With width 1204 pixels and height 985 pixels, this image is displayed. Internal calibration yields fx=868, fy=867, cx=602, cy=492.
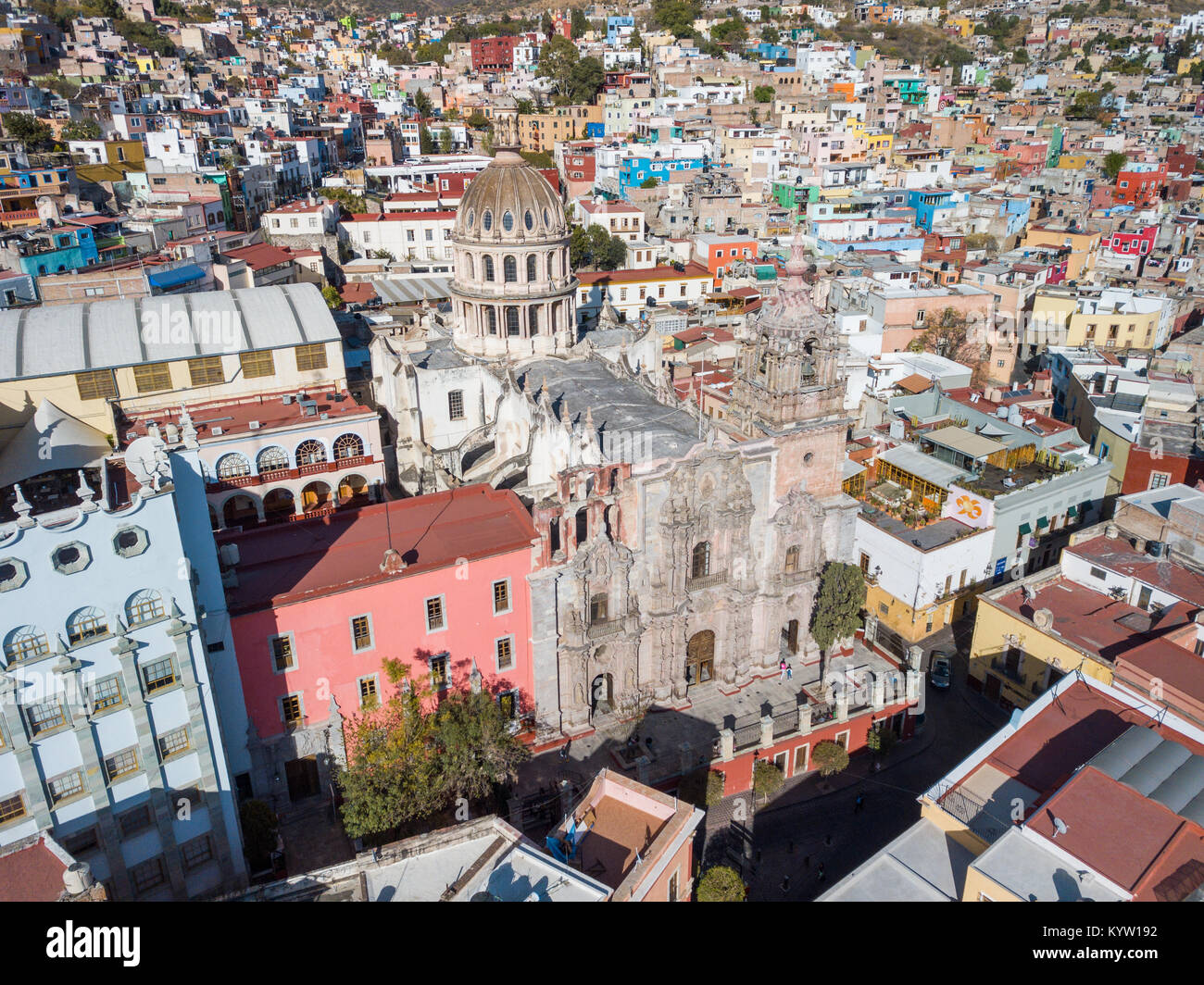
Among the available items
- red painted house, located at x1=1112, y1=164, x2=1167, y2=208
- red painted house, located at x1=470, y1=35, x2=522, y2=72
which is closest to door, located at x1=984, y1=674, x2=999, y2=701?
red painted house, located at x1=1112, y1=164, x2=1167, y2=208

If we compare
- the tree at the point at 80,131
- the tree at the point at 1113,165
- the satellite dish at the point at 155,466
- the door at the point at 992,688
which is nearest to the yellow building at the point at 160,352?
the satellite dish at the point at 155,466

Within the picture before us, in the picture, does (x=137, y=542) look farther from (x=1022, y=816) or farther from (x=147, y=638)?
(x=1022, y=816)

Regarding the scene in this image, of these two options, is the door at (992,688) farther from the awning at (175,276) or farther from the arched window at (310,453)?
the awning at (175,276)

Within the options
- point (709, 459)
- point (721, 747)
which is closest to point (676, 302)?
point (709, 459)

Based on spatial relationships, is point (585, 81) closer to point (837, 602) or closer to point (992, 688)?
point (837, 602)

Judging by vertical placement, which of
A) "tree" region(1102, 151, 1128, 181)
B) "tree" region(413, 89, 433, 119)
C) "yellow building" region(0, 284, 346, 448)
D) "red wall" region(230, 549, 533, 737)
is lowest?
"red wall" region(230, 549, 533, 737)

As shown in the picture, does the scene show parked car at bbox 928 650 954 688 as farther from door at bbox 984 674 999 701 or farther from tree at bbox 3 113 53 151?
tree at bbox 3 113 53 151

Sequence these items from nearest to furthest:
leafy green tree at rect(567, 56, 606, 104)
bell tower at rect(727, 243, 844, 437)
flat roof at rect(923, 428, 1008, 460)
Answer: bell tower at rect(727, 243, 844, 437) → flat roof at rect(923, 428, 1008, 460) → leafy green tree at rect(567, 56, 606, 104)
